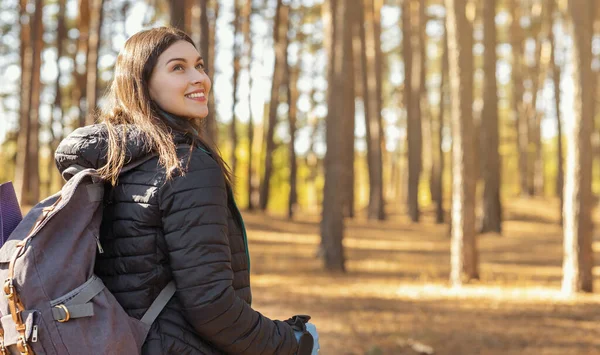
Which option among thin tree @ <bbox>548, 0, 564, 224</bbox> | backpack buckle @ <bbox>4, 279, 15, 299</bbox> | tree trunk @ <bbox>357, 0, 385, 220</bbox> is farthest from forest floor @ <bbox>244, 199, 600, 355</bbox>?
thin tree @ <bbox>548, 0, 564, 224</bbox>

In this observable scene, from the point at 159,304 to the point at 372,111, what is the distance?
2684 centimetres

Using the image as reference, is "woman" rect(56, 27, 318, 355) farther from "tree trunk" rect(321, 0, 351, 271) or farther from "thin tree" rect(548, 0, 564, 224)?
"thin tree" rect(548, 0, 564, 224)

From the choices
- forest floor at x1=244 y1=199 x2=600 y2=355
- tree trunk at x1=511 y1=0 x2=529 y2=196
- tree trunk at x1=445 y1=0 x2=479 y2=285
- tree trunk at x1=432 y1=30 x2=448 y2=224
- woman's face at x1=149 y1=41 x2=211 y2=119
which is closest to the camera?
woman's face at x1=149 y1=41 x2=211 y2=119

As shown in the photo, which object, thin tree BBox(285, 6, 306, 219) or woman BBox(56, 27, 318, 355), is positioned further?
thin tree BBox(285, 6, 306, 219)

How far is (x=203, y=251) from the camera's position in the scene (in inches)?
82.8

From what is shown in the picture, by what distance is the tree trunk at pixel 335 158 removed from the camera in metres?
14.5

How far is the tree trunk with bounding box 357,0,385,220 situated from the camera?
27328mm

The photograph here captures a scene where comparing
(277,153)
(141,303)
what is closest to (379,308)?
(141,303)

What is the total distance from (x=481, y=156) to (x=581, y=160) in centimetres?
1253

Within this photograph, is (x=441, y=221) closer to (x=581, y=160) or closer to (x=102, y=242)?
(x=581, y=160)

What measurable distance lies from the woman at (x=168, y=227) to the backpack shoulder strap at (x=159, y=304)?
0.06 feet

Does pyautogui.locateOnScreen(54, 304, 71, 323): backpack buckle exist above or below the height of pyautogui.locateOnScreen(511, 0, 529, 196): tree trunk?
below

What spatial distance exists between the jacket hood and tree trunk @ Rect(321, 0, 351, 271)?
12.3 meters

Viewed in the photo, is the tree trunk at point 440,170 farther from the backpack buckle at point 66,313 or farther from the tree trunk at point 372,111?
the backpack buckle at point 66,313
